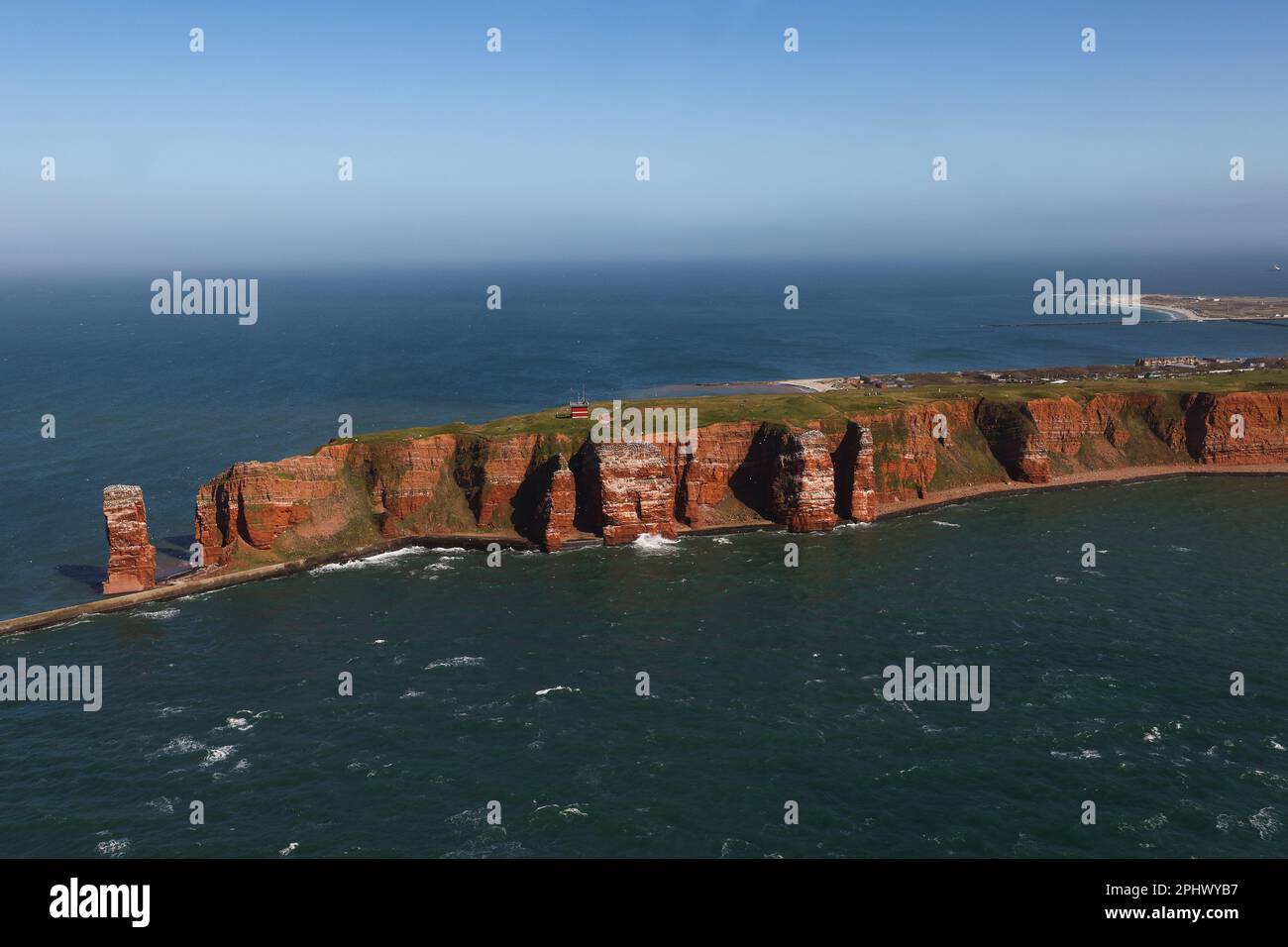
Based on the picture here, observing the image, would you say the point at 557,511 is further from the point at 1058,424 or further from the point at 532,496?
the point at 1058,424

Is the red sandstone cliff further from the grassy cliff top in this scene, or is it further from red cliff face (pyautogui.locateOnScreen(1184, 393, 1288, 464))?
red cliff face (pyautogui.locateOnScreen(1184, 393, 1288, 464))

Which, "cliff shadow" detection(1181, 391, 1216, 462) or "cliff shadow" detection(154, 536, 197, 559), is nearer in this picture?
"cliff shadow" detection(154, 536, 197, 559)

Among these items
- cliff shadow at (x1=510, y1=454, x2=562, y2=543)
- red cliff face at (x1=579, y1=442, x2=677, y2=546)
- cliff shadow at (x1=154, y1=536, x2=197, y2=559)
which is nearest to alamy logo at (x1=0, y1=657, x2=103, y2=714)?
cliff shadow at (x1=154, y1=536, x2=197, y2=559)

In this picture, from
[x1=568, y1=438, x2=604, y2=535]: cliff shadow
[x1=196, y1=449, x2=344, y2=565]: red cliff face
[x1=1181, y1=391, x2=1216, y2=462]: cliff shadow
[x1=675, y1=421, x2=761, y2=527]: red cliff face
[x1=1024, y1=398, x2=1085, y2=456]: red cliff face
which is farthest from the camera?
[x1=1181, y1=391, x2=1216, y2=462]: cliff shadow

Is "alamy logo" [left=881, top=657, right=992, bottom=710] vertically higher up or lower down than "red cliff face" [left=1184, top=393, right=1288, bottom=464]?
lower down

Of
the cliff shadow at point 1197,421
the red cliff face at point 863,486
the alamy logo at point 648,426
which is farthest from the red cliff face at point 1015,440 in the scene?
the alamy logo at point 648,426
